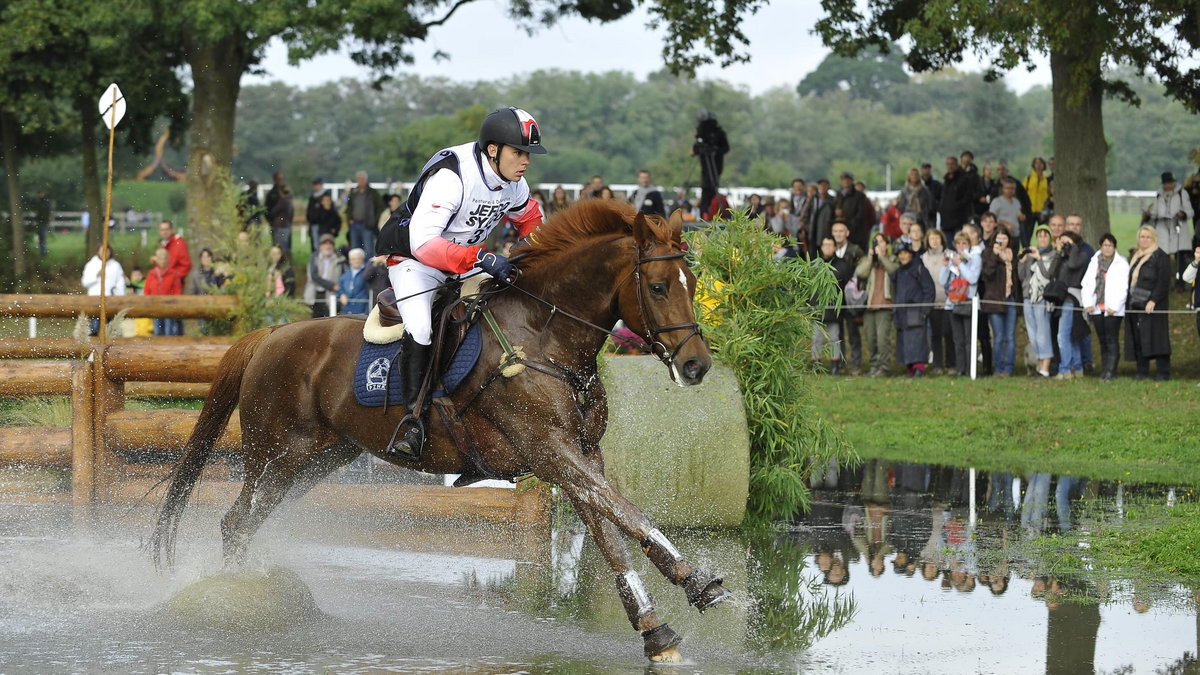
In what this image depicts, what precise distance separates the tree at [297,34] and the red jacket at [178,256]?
1.10m

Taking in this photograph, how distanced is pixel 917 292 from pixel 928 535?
893 centimetres

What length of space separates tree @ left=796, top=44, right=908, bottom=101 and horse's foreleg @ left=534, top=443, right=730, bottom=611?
139 metres

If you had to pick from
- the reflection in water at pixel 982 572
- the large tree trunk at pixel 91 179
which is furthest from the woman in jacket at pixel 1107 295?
the large tree trunk at pixel 91 179

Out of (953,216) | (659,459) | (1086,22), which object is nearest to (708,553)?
(659,459)

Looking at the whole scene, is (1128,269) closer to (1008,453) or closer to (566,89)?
(1008,453)

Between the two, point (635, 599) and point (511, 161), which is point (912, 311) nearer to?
point (511, 161)

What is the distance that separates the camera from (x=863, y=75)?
479ft

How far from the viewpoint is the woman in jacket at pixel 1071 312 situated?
58.4ft

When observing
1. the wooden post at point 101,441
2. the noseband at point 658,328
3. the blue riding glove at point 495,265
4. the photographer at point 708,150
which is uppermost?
the photographer at point 708,150

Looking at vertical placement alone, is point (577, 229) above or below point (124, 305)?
above

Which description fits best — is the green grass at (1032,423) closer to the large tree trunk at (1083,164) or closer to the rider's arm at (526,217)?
the large tree trunk at (1083,164)

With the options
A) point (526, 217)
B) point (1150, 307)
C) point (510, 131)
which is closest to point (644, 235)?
point (510, 131)

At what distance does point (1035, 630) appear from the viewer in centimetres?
751

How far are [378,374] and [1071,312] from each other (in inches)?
468
